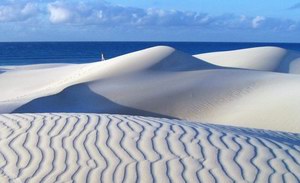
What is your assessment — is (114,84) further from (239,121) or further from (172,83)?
(239,121)

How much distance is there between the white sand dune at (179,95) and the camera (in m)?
15.3

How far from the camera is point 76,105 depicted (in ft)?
58.8

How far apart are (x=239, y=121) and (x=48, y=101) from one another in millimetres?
6838

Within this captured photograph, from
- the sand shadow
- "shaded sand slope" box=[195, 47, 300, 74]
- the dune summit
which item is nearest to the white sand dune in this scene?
the sand shadow

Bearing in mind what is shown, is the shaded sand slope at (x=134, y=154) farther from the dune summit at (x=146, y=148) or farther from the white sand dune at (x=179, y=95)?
the white sand dune at (x=179, y=95)

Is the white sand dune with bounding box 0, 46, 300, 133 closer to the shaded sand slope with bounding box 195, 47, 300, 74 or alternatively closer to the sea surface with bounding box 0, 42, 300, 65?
the shaded sand slope with bounding box 195, 47, 300, 74

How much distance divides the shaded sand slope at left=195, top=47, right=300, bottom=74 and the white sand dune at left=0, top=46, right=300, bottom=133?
A: 10029 mm

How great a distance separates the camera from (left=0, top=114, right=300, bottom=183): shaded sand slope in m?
5.38

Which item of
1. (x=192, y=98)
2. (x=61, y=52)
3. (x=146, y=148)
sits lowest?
(x=61, y=52)

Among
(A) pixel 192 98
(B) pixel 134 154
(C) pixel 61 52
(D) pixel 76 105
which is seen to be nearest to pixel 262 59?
(A) pixel 192 98

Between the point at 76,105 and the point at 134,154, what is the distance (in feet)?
40.0

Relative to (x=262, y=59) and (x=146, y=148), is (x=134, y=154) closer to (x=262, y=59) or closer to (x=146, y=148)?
(x=146, y=148)

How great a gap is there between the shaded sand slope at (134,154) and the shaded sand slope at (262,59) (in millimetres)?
26572

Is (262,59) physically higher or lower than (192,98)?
lower
